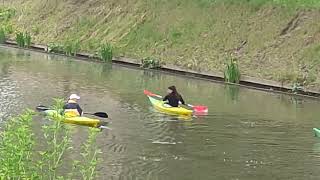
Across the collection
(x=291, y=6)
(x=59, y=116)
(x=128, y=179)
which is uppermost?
(x=291, y=6)

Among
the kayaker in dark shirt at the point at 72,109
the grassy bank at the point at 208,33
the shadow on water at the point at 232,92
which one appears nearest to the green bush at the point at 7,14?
the grassy bank at the point at 208,33

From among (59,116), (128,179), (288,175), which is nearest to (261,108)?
(288,175)

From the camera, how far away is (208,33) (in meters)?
38.9

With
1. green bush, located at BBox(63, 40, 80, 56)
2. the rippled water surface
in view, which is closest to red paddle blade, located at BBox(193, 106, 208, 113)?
the rippled water surface

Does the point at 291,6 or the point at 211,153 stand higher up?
the point at 291,6

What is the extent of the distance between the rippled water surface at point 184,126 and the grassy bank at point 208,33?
3.60 meters

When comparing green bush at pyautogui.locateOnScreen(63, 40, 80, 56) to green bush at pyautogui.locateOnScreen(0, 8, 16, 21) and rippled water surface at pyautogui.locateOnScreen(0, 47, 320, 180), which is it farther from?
green bush at pyautogui.locateOnScreen(0, 8, 16, 21)

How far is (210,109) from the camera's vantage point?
79.5 feet

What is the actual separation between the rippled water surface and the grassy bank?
360 centimetres

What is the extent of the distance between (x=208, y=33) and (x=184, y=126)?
1880 centimetres

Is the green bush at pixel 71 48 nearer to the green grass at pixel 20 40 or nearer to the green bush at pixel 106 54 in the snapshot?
the green bush at pixel 106 54

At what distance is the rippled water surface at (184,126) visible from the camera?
1534cm

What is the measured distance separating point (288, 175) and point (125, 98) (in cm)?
1158

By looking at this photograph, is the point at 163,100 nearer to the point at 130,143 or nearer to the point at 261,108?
the point at 261,108
